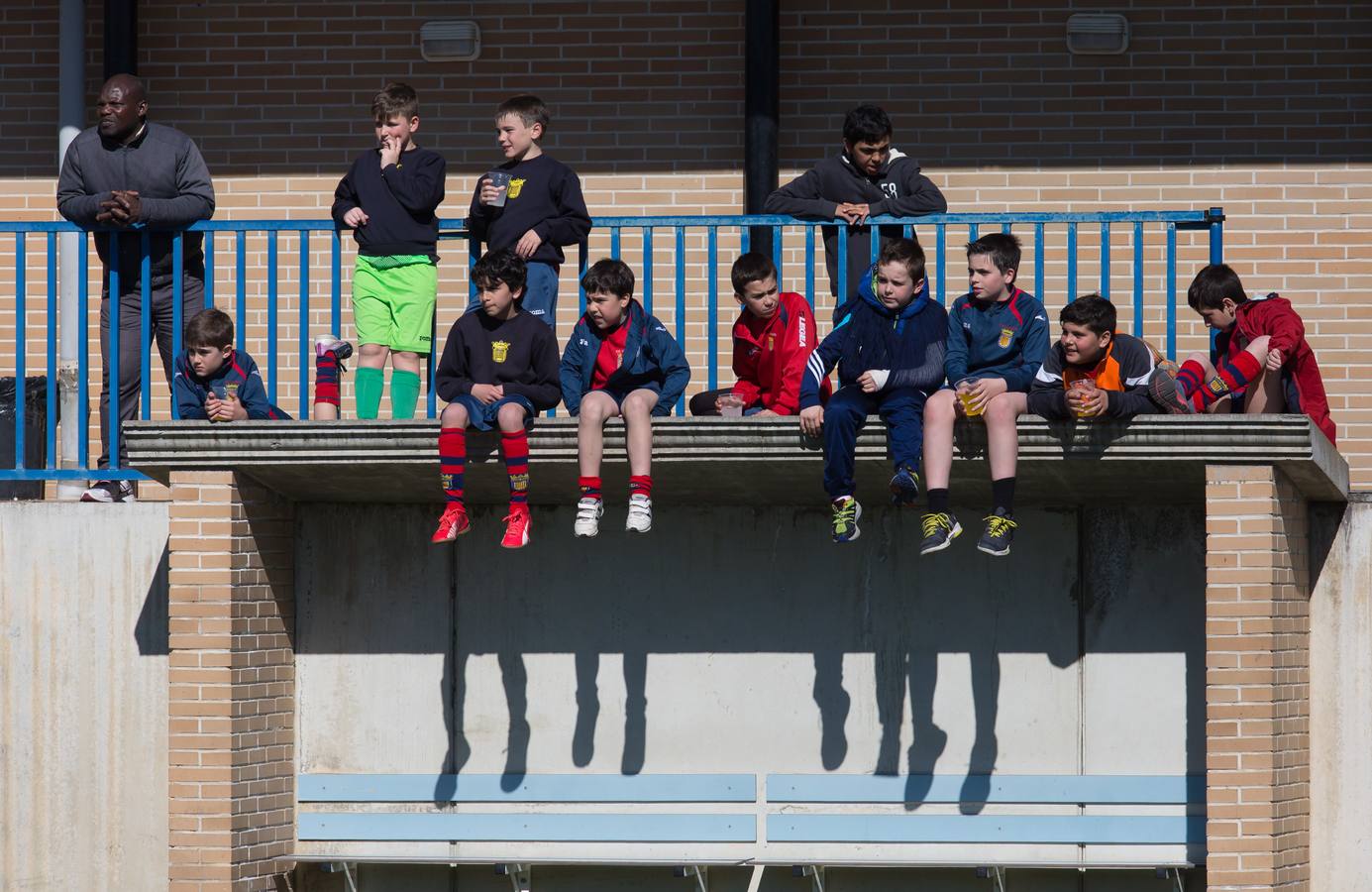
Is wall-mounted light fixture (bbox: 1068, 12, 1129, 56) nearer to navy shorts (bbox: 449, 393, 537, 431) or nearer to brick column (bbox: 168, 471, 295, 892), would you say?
navy shorts (bbox: 449, 393, 537, 431)

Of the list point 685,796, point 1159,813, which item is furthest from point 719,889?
point 1159,813

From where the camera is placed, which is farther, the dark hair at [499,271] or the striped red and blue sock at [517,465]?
the dark hair at [499,271]

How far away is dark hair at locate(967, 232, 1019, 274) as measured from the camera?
8.76 m

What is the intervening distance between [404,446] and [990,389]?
2.61 meters

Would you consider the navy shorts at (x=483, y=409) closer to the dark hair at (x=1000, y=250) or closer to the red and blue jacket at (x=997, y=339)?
the red and blue jacket at (x=997, y=339)

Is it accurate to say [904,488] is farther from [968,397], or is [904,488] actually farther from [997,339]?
[997,339]

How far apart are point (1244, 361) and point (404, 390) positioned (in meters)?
3.82

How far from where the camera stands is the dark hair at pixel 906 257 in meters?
8.70

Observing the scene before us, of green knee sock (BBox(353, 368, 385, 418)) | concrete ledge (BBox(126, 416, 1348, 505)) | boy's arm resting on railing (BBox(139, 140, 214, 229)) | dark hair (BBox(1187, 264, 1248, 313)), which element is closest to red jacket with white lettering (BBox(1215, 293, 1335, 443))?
dark hair (BBox(1187, 264, 1248, 313))

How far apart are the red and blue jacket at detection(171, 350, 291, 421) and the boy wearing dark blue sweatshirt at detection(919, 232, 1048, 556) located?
9.94ft

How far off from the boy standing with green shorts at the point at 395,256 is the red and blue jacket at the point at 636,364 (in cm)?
80

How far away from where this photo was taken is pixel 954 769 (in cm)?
993

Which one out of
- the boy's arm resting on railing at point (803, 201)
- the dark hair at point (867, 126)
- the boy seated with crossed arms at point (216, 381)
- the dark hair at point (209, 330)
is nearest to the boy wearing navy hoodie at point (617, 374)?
the boy's arm resting on railing at point (803, 201)

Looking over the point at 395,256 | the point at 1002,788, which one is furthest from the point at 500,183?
the point at 1002,788
